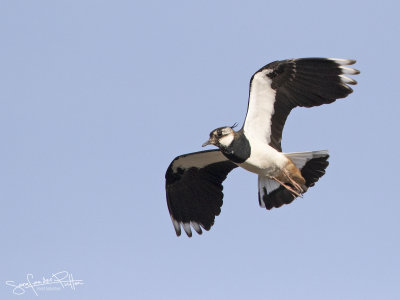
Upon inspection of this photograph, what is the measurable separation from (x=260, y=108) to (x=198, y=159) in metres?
1.45

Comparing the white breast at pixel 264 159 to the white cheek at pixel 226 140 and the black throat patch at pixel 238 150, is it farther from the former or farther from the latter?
the white cheek at pixel 226 140

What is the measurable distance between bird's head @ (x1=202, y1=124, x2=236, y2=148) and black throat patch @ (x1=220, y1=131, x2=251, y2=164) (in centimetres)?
6

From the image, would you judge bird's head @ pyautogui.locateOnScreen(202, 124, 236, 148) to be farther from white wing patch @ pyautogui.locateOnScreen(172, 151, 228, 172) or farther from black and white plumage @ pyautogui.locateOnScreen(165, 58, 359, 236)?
white wing patch @ pyautogui.locateOnScreen(172, 151, 228, 172)

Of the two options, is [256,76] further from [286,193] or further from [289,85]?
[286,193]

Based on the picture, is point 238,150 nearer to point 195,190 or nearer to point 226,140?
point 226,140

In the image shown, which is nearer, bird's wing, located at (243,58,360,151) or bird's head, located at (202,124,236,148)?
bird's wing, located at (243,58,360,151)

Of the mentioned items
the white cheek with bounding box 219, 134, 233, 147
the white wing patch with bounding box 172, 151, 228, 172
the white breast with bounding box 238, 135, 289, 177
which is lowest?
the white breast with bounding box 238, 135, 289, 177

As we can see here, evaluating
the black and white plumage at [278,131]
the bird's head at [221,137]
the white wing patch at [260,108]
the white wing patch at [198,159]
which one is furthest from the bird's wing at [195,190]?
the bird's head at [221,137]

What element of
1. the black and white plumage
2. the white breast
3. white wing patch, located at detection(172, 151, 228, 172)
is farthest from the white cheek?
→ white wing patch, located at detection(172, 151, 228, 172)

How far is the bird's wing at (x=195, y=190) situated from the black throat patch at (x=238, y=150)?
3.64ft

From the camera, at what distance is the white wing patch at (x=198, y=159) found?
45.1 feet

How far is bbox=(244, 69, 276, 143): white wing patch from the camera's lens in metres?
12.8

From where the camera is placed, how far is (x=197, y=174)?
46.4ft

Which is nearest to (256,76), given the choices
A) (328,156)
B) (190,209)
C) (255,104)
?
(255,104)
